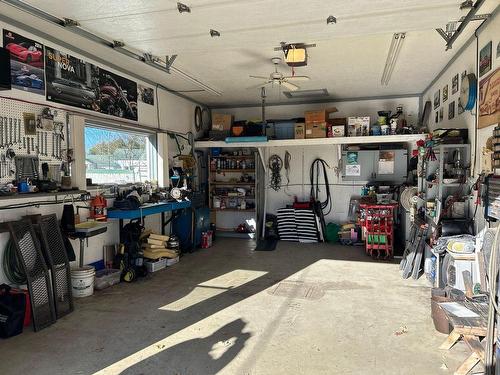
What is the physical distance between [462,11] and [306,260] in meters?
3.95

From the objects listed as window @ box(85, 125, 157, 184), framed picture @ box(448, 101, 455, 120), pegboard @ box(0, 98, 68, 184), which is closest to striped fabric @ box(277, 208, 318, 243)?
window @ box(85, 125, 157, 184)

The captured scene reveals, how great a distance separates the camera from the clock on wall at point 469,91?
143 inches

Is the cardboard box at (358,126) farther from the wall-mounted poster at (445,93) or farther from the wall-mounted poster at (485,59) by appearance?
the wall-mounted poster at (485,59)

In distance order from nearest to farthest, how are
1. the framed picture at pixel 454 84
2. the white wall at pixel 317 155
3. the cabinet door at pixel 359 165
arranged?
1. the framed picture at pixel 454 84
2. the cabinet door at pixel 359 165
3. the white wall at pixel 317 155

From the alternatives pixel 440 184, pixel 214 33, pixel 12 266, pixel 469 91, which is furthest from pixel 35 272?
pixel 469 91

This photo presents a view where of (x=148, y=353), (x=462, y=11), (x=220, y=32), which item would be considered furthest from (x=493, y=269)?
(x=220, y=32)

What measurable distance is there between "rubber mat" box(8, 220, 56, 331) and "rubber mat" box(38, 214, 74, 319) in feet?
0.31

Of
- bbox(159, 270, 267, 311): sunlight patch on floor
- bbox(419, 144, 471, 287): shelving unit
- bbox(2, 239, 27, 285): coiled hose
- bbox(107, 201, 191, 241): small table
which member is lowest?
bbox(159, 270, 267, 311): sunlight patch on floor

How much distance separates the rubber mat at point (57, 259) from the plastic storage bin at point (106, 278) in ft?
1.69

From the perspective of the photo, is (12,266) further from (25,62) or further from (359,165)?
(359,165)

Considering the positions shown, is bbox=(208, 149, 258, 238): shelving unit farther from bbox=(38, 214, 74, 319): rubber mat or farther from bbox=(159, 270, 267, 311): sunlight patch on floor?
bbox=(38, 214, 74, 319): rubber mat

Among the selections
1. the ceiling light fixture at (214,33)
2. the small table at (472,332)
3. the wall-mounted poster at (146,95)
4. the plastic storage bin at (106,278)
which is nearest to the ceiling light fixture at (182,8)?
the ceiling light fixture at (214,33)

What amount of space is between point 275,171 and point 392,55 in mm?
3839

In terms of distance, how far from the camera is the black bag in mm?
2992
